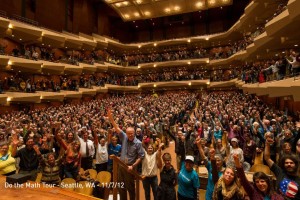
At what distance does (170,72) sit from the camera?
31672 millimetres

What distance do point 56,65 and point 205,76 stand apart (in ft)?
53.8

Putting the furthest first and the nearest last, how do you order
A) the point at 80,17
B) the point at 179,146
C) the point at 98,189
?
the point at 80,17 < the point at 179,146 < the point at 98,189

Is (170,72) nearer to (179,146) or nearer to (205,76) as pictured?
(205,76)

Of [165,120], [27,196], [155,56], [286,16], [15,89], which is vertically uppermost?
[155,56]

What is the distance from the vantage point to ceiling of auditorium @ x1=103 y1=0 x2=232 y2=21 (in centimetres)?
2725

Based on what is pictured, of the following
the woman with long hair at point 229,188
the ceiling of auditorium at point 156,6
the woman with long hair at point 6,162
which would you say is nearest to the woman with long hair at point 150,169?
the woman with long hair at point 229,188

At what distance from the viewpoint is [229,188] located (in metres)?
2.81

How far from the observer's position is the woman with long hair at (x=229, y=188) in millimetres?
2742

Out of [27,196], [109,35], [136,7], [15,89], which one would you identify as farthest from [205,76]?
[27,196]

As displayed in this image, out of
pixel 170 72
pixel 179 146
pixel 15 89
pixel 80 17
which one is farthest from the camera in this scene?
pixel 170 72

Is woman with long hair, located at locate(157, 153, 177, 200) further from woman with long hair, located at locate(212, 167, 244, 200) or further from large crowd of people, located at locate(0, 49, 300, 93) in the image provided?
large crowd of people, located at locate(0, 49, 300, 93)

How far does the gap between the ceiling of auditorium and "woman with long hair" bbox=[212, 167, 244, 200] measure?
2697 centimetres

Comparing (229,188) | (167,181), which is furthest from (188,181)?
(229,188)

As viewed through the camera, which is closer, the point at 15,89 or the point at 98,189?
the point at 98,189
